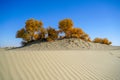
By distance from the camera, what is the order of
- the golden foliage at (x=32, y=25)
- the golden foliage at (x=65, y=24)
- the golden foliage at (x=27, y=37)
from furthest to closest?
the golden foliage at (x=27, y=37)
the golden foliage at (x=32, y=25)
the golden foliage at (x=65, y=24)

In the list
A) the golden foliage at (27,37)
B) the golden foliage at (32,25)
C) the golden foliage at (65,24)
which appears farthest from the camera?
the golden foliage at (27,37)

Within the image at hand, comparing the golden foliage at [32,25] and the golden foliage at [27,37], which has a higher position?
the golden foliage at [32,25]

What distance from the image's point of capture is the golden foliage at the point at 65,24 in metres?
27.8

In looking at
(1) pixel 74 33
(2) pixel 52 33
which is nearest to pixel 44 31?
(2) pixel 52 33

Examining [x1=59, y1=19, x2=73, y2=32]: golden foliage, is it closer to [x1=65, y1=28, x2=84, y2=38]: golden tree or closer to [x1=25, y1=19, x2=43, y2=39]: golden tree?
[x1=65, y1=28, x2=84, y2=38]: golden tree

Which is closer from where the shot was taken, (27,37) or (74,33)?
(27,37)

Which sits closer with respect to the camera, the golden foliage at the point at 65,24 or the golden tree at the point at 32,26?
the golden foliage at the point at 65,24

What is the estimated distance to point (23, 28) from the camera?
28.9 meters

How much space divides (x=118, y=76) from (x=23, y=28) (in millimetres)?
25979

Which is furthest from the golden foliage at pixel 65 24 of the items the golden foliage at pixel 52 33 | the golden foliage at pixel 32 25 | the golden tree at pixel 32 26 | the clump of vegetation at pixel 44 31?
the golden foliage at pixel 32 25

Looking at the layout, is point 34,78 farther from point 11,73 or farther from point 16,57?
point 16,57

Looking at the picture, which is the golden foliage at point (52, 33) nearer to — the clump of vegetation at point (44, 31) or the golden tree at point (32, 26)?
the clump of vegetation at point (44, 31)

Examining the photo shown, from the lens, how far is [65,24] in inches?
1091

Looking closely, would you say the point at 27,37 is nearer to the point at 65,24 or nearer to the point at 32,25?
the point at 32,25
